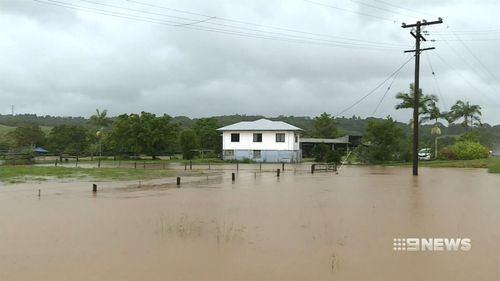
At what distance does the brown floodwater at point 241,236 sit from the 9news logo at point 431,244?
0.59 ft

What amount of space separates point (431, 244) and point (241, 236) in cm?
370

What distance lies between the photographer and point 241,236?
33.1ft

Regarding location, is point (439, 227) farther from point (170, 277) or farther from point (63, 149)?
point (63, 149)

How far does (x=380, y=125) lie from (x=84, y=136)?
43213 mm

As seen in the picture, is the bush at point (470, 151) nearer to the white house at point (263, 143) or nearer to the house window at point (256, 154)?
the white house at point (263, 143)

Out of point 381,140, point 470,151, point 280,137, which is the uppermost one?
point 280,137

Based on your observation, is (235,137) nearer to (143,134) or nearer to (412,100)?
(143,134)

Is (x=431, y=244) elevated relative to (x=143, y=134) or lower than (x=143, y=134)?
lower

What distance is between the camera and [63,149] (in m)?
68.3

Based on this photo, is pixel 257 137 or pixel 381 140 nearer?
pixel 381 140

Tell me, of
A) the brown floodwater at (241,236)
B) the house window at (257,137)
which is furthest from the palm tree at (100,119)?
the brown floodwater at (241,236)

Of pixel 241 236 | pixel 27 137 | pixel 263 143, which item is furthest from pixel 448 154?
pixel 27 137

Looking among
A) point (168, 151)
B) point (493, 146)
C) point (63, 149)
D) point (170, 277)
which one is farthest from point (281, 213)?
point (493, 146)

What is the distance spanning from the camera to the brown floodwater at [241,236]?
749cm
